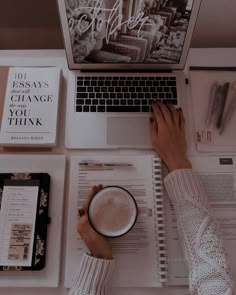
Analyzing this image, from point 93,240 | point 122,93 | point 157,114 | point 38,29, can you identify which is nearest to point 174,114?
point 157,114

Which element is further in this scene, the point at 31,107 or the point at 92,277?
the point at 31,107

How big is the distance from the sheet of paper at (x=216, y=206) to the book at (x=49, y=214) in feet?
0.78

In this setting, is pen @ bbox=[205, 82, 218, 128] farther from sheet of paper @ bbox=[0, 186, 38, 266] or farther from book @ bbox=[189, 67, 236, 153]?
sheet of paper @ bbox=[0, 186, 38, 266]

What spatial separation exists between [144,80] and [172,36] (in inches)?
5.3

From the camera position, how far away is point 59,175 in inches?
29.3

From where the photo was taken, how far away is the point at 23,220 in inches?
27.3

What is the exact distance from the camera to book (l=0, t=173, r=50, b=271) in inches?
26.1

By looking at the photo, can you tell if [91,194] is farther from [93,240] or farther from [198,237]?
[198,237]

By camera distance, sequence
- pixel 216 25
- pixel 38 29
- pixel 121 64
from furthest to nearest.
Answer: pixel 38 29 < pixel 216 25 < pixel 121 64

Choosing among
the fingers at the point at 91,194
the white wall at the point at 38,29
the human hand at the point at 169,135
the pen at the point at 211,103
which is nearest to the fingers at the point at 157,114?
the human hand at the point at 169,135

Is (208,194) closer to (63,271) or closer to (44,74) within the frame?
(63,271)

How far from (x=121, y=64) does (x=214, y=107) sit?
0.85ft

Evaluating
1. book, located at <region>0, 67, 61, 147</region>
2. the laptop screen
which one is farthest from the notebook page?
the laptop screen

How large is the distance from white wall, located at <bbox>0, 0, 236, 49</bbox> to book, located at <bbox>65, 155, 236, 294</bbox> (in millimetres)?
413
